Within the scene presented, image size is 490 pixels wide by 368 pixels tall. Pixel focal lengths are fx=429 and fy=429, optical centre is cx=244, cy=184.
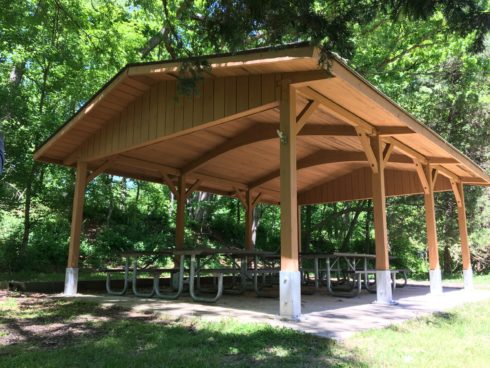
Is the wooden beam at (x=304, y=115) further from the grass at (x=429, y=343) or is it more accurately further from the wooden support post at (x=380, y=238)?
the grass at (x=429, y=343)

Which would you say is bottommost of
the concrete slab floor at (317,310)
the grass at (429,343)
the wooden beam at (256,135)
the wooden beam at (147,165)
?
the grass at (429,343)

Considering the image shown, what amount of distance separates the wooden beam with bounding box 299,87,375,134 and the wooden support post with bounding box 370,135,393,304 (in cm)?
54

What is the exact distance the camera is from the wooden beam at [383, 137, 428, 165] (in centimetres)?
740

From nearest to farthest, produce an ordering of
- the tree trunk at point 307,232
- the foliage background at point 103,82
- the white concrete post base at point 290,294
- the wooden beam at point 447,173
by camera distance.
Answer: the white concrete post base at point 290,294 < the wooden beam at point 447,173 < the foliage background at point 103,82 < the tree trunk at point 307,232

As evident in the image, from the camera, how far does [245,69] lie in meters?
5.29

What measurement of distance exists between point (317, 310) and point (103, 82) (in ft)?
33.7

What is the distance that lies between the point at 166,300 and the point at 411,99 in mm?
11631

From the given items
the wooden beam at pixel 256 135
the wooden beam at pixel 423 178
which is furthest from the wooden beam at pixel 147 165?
the wooden beam at pixel 423 178

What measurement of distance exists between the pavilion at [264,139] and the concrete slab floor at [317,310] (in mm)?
363

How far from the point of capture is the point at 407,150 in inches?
318

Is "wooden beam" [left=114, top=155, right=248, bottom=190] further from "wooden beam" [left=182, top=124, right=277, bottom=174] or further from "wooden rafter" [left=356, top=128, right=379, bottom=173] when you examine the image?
"wooden rafter" [left=356, top=128, right=379, bottom=173]

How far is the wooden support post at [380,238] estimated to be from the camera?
656cm

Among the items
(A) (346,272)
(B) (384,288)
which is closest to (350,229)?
(A) (346,272)

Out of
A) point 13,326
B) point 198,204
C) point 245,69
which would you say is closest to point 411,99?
point 198,204
